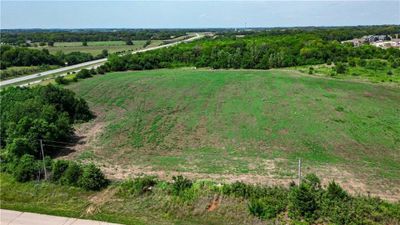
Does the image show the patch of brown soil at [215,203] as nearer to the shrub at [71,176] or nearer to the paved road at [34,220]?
the paved road at [34,220]

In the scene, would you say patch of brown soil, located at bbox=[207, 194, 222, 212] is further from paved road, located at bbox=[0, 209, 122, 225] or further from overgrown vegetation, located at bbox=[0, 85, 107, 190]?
overgrown vegetation, located at bbox=[0, 85, 107, 190]

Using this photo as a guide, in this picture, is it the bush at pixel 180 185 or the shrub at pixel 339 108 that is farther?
the shrub at pixel 339 108

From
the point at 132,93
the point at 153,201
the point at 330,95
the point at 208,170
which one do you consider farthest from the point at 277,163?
the point at 132,93

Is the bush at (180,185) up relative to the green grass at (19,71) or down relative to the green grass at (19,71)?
up

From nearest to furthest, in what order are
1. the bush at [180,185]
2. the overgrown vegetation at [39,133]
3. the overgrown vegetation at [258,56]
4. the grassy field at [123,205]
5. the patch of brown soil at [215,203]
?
the grassy field at [123,205] → the patch of brown soil at [215,203] → the bush at [180,185] → the overgrown vegetation at [39,133] → the overgrown vegetation at [258,56]

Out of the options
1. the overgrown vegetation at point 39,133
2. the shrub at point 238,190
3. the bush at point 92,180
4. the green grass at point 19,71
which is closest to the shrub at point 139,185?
the bush at point 92,180

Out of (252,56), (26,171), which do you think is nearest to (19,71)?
(252,56)

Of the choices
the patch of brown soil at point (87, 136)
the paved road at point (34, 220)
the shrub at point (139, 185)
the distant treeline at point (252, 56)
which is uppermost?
the distant treeline at point (252, 56)
